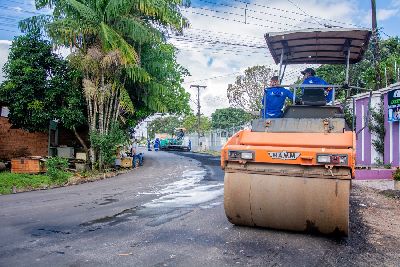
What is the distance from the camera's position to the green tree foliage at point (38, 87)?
14984 mm

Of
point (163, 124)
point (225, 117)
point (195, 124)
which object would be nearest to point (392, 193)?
point (225, 117)

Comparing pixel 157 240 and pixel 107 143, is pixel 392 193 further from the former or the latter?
pixel 107 143

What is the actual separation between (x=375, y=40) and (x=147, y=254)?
53.8ft

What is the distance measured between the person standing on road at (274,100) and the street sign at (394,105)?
423 inches

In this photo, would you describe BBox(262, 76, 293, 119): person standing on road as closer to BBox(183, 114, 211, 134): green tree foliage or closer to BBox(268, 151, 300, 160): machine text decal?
BBox(268, 151, 300, 160): machine text decal

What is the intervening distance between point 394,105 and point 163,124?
212 feet

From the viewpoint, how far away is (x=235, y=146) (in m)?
5.32

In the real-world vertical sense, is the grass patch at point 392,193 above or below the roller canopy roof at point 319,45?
below

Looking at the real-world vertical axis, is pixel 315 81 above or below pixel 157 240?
above

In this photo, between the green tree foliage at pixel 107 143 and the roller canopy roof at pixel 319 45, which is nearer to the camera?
the roller canopy roof at pixel 319 45

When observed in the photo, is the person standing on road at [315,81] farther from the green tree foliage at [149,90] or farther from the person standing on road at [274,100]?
the green tree foliage at [149,90]

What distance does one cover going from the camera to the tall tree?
15.0 m

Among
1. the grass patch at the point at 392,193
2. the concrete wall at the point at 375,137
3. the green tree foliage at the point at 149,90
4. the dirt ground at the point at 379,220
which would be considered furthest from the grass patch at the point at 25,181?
the concrete wall at the point at 375,137

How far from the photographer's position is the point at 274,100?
22.3ft
